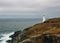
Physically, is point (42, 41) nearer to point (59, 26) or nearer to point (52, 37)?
point (52, 37)

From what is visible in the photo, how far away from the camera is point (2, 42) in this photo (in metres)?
121

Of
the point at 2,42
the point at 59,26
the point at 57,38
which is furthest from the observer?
the point at 2,42

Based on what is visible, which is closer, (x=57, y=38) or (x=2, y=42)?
(x=57, y=38)

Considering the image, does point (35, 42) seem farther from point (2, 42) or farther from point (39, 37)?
point (2, 42)

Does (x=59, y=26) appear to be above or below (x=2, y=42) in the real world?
above

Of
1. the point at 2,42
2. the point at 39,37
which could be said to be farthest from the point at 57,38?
the point at 2,42

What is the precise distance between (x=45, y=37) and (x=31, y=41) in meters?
4.19

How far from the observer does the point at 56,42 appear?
61531 millimetres

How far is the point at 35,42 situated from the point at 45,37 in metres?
3.21

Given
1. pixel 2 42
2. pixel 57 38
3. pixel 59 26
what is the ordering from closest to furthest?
pixel 57 38 < pixel 59 26 < pixel 2 42

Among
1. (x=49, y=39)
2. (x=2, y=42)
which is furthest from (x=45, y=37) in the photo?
(x=2, y=42)

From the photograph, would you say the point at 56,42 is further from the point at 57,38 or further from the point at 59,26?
the point at 59,26

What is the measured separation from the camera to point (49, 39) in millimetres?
62219

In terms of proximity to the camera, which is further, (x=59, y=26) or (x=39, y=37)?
(x=59, y=26)
